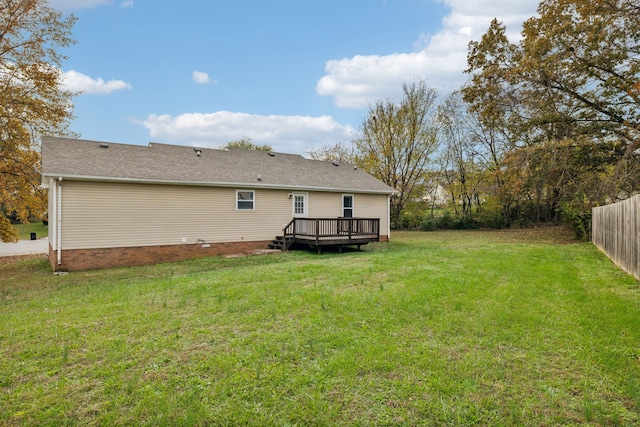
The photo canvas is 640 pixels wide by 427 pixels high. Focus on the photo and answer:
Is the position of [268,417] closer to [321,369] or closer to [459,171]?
[321,369]

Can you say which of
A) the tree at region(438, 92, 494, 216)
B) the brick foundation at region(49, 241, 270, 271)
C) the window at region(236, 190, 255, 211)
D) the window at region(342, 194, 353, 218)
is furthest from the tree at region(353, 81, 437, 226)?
the brick foundation at region(49, 241, 270, 271)

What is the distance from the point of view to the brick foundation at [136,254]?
10711 millimetres

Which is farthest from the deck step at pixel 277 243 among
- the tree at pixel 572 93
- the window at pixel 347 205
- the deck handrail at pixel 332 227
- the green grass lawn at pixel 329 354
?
the tree at pixel 572 93

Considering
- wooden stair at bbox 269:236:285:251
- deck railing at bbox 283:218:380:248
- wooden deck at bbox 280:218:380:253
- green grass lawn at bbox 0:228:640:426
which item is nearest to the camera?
green grass lawn at bbox 0:228:640:426

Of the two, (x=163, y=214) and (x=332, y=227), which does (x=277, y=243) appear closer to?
(x=332, y=227)

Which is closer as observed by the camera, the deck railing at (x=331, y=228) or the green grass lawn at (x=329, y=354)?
the green grass lawn at (x=329, y=354)

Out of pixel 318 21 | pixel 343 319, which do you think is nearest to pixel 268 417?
pixel 343 319

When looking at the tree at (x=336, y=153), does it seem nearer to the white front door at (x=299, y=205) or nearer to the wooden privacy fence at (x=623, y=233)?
the white front door at (x=299, y=205)

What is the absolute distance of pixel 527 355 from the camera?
141 inches

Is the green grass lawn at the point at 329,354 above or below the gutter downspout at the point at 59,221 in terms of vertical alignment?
below

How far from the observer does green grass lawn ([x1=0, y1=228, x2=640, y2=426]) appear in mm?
2682

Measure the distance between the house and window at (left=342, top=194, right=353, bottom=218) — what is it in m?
0.05

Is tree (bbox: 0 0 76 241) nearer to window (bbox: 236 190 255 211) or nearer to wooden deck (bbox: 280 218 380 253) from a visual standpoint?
window (bbox: 236 190 255 211)

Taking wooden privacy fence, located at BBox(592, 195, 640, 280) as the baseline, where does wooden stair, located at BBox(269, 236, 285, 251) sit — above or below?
below
